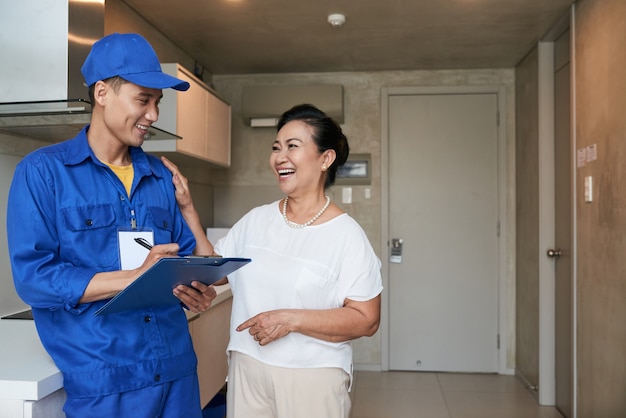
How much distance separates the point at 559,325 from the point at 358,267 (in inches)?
117

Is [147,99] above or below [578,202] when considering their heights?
above

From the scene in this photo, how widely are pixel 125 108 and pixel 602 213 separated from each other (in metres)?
2.55

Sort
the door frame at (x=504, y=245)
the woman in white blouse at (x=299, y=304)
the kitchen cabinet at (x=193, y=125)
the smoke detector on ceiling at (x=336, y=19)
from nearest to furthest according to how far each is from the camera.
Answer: the woman in white blouse at (x=299, y=304) → the kitchen cabinet at (x=193, y=125) → the smoke detector on ceiling at (x=336, y=19) → the door frame at (x=504, y=245)

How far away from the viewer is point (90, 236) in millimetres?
1405

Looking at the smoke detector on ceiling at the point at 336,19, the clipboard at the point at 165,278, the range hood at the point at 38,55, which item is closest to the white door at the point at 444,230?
the smoke detector on ceiling at the point at 336,19

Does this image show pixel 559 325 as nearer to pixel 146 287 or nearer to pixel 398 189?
pixel 398 189

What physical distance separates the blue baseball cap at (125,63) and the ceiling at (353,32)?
2.08m

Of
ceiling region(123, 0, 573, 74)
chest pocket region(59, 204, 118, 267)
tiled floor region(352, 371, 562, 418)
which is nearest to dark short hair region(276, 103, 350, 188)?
chest pocket region(59, 204, 118, 267)

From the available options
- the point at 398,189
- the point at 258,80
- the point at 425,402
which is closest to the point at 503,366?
the point at 425,402

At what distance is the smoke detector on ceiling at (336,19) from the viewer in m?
3.56

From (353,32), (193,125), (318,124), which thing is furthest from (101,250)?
(353,32)

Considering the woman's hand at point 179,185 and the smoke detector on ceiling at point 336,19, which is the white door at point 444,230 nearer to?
the smoke detector on ceiling at point 336,19

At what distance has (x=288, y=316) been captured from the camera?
1489mm

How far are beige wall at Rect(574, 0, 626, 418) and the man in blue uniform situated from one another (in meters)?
2.19
